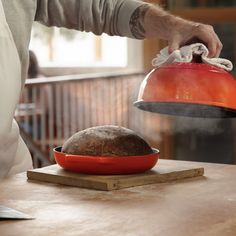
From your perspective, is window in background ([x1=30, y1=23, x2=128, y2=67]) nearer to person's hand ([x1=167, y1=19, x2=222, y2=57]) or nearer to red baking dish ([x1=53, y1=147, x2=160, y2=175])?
person's hand ([x1=167, y1=19, x2=222, y2=57])

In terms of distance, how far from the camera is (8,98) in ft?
6.31

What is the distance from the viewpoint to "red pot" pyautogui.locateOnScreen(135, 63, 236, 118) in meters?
1.65

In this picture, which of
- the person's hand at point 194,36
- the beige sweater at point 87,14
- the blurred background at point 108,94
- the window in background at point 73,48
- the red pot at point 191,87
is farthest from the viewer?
the window in background at point 73,48

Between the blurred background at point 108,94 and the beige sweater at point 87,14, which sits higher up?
the beige sweater at point 87,14

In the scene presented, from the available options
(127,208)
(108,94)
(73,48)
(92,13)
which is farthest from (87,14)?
(73,48)

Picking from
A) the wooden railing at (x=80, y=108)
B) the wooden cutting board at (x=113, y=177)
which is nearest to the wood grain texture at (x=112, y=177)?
the wooden cutting board at (x=113, y=177)

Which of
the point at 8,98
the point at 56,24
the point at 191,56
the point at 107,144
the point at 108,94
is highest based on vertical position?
the point at 56,24

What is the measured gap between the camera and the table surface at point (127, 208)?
1324mm

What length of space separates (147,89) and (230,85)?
0.21 m

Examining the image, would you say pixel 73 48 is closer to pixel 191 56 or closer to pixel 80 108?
pixel 80 108

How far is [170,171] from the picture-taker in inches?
72.8

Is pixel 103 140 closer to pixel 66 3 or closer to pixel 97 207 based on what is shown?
pixel 97 207

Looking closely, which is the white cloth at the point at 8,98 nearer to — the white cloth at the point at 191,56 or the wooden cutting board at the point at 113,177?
the wooden cutting board at the point at 113,177

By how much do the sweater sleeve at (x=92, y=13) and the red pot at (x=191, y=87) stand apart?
0.51 meters
